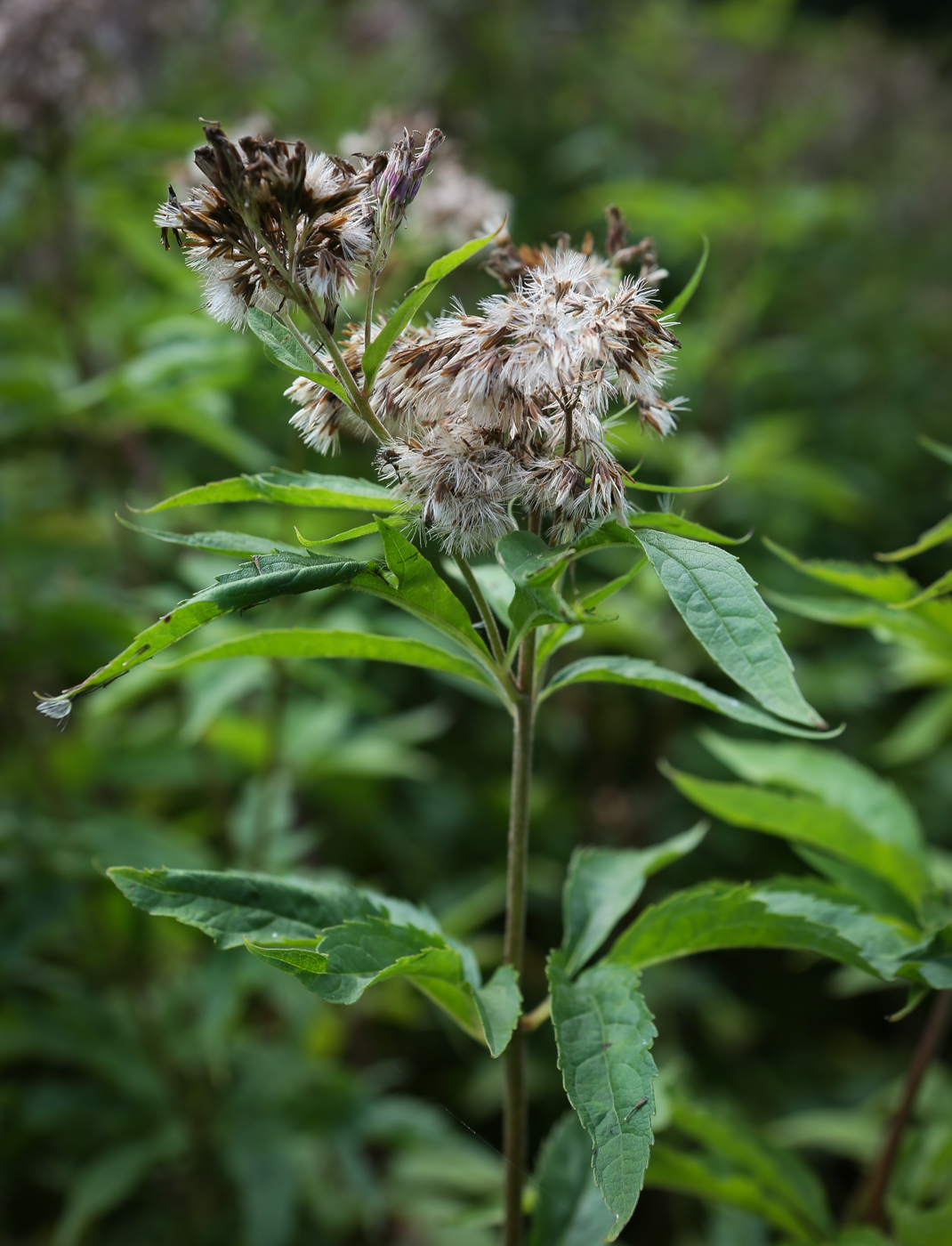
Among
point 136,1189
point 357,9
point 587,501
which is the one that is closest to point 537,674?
point 587,501

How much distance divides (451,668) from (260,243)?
0.43m

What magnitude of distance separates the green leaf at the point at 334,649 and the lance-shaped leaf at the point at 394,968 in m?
0.25

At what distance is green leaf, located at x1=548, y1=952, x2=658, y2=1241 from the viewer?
0.72 metres

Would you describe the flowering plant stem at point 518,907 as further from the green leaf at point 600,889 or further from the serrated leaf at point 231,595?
the serrated leaf at point 231,595

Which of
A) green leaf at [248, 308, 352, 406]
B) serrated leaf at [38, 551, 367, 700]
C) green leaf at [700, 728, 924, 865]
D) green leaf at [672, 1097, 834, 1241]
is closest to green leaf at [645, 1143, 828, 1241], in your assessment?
green leaf at [672, 1097, 834, 1241]

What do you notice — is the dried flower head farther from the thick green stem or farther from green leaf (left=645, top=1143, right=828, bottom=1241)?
green leaf (left=645, top=1143, right=828, bottom=1241)

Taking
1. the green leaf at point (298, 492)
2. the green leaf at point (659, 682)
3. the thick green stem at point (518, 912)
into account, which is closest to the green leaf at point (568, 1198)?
the thick green stem at point (518, 912)

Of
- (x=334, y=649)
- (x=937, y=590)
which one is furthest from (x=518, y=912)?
(x=937, y=590)

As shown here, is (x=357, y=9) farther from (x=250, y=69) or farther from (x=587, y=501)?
(x=587, y=501)

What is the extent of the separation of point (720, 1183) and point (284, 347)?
1.12m

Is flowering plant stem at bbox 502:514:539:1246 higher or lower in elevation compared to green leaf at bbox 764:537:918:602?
lower

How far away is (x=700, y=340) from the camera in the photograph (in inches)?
119

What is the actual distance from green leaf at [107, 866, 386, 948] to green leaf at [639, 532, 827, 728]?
46cm

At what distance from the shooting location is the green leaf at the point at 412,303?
0.76m
